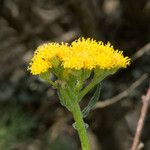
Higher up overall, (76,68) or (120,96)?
(120,96)

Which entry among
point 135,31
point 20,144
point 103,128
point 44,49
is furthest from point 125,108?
point 44,49

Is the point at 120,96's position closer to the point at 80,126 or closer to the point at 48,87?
the point at 48,87

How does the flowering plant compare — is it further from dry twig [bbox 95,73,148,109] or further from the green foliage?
the green foliage

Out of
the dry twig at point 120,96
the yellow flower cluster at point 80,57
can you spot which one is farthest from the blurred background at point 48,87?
the yellow flower cluster at point 80,57

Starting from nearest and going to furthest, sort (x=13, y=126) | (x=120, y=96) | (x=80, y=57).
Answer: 1. (x=80, y=57)
2. (x=120, y=96)
3. (x=13, y=126)

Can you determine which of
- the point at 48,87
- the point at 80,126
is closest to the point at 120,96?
the point at 48,87

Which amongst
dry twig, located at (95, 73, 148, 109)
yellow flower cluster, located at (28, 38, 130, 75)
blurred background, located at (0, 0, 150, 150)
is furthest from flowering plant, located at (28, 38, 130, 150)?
blurred background, located at (0, 0, 150, 150)

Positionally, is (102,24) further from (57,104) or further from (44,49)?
(44,49)
